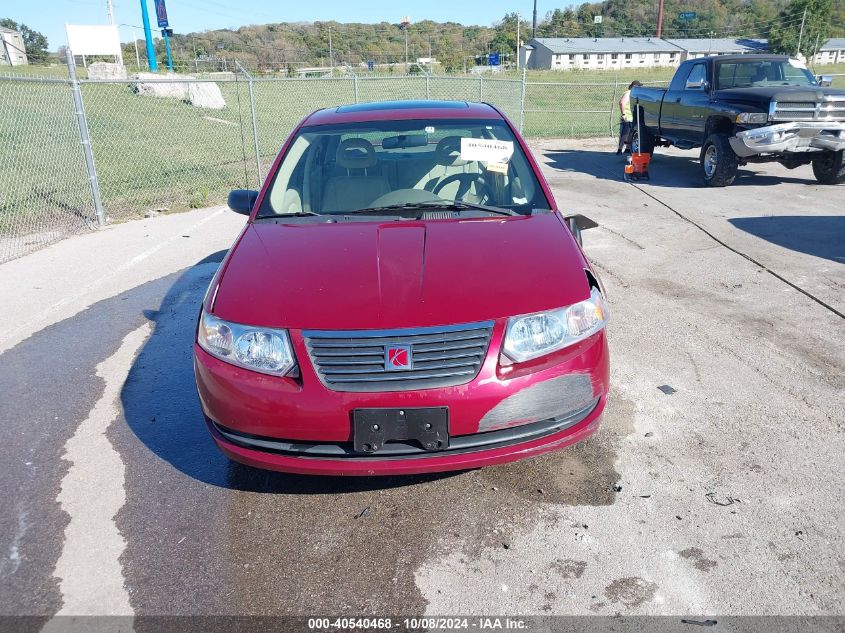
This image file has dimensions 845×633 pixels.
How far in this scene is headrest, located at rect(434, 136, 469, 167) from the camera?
4141 mm

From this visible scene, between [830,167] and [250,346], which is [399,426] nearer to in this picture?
[250,346]

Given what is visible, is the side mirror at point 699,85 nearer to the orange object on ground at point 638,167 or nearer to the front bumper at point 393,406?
the orange object on ground at point 638,167

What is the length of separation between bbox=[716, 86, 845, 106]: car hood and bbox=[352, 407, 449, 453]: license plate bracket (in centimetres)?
978

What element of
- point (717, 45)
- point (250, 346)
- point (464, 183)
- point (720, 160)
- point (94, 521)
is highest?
point (717, 45)

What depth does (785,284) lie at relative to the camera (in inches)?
234

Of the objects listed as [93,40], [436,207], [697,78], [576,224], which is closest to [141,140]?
[697,78]

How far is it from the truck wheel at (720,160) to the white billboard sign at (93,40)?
33.2 m

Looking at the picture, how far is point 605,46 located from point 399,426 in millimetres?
97359

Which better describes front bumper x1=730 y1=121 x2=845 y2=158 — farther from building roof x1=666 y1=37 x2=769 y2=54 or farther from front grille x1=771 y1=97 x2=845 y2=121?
building roof x1=666 y1=37 x2=769 y2=54

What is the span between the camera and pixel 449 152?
4172 mm

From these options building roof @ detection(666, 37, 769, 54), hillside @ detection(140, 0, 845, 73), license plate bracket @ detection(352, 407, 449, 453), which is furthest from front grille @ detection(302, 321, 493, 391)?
building roof @ detection(666, 37, 769, 54)

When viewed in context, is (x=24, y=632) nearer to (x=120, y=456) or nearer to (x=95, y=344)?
(x=120, y=456)

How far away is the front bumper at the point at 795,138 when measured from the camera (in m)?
9.89

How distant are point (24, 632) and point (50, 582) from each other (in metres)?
→ 0.27
